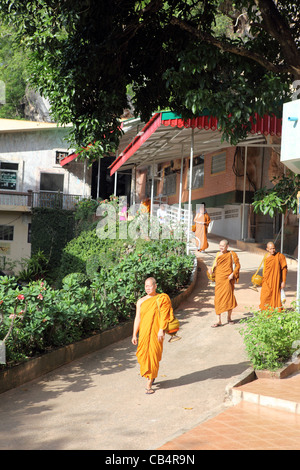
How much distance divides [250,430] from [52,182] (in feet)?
73.9

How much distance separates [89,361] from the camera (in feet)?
28.0

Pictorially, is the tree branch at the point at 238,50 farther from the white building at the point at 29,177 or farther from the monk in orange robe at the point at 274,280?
the white building at the point at 29,177

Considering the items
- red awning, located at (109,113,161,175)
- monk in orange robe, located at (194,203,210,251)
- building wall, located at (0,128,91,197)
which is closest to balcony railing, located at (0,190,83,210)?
→ building wall, located at (0,128,91,197)

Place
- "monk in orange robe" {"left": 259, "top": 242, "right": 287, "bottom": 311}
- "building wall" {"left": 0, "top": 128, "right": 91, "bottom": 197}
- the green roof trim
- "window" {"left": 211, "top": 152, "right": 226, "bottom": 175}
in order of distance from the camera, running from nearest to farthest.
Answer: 1. "monk in orange robe" {"left": 259, "top": 242, "right": 287, "bottom": 311}
2. the green roof trim
3. "window" {"left": 211, "top": 152, "right": 226, "bottom": 175}
4. "building wall" {"left": 0, "top": 128, "right": 91, "bottom": 197}

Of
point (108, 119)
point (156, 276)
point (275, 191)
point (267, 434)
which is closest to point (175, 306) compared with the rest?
point (156, 276)

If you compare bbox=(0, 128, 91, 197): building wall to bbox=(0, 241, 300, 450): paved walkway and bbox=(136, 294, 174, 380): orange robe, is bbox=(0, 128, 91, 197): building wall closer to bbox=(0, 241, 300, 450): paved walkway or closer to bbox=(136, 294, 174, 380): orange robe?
bbox=(0, 241, 300, 450): paved walkway

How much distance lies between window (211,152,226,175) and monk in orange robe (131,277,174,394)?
17.3 metres

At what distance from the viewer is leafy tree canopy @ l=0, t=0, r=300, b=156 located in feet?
31.8

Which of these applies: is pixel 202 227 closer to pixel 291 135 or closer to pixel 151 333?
pixel 291 135

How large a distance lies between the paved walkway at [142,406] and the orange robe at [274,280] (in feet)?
3.51

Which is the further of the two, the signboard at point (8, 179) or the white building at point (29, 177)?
the signboard at point (8, 179)

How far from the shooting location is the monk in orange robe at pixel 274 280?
34.8 feet

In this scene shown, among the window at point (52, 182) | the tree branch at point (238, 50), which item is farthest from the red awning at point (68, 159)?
the tree branch at point (238, 50)

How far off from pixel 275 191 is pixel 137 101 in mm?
3317
